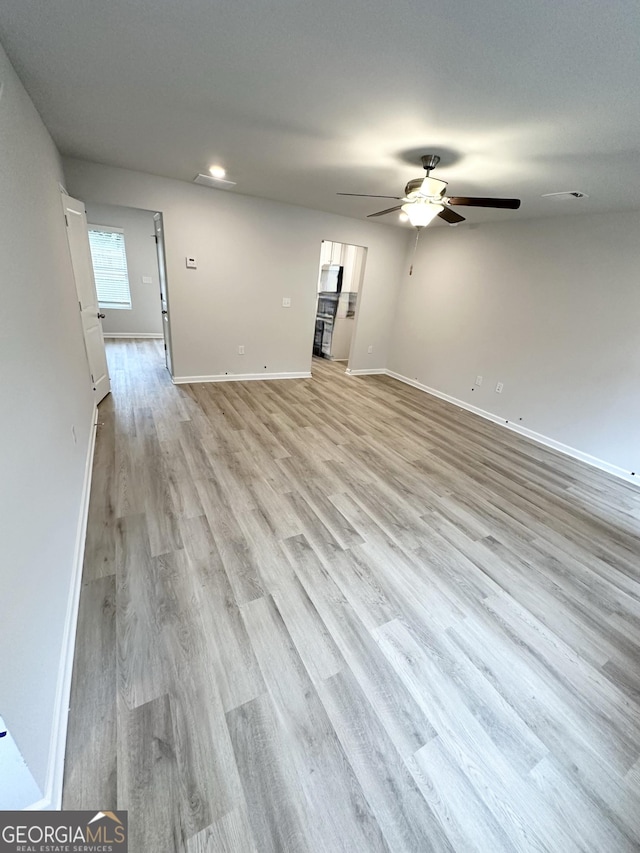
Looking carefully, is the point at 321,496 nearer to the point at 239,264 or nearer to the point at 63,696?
the point at 63,696

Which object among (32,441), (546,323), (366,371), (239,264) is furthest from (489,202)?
(366,371)

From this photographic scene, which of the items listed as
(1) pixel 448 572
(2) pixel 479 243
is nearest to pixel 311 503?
(1) pixel 448 572

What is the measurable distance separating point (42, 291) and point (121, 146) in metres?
1.94

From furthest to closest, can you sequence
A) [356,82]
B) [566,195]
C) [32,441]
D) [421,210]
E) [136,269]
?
[136,269] → [566,195] → [421,210] → [356,82] → [32,441]

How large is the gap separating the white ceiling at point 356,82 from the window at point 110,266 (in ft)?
14.1

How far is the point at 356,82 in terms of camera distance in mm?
1618

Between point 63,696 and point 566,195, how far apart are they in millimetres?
4536

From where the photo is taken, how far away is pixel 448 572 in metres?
2.01

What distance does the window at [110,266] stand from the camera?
20.9 ft

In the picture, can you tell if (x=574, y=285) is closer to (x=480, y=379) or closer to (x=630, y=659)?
(x=480, y=379)

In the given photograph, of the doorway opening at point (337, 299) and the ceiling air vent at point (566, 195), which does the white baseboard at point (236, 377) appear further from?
the ceiling air vent at point (566, 195)

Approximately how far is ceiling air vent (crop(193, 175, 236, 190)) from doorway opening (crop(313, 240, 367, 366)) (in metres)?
2.74

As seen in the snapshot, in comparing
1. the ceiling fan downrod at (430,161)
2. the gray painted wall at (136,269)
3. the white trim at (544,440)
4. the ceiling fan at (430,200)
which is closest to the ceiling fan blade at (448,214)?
the ceiling fan at (430,200)

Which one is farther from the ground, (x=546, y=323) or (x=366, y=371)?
(x=546, y=323)
